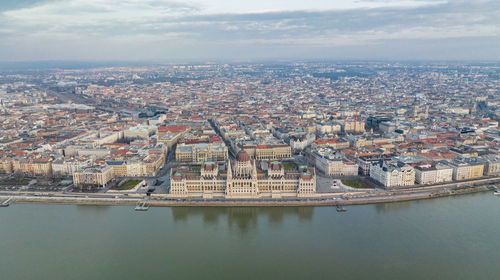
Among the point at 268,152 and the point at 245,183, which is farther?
the point at 268,152

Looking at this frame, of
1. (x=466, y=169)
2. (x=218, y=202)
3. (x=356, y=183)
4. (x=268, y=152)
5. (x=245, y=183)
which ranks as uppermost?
(x=245, y=183)

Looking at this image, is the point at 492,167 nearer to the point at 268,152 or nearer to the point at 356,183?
the point at 356,183

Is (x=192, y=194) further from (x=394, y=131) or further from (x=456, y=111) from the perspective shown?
(x=456, y=111)

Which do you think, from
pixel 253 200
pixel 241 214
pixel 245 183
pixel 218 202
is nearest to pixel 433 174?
pixel 253 200

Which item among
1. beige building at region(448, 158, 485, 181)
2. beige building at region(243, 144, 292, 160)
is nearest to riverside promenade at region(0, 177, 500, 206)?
beige building at region(448, 158, 485, 181)

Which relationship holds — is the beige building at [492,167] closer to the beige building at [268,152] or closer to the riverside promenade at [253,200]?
the riverside promenade at [253,200]

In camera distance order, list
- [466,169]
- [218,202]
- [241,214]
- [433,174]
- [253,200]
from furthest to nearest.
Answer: [466,169]
[433,174]
[253,200]
[218,202]
[241,214]

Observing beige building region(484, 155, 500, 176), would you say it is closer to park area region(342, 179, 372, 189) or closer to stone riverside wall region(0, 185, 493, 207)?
stone riverside wall region(0, 185, 493, 207)
